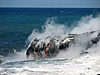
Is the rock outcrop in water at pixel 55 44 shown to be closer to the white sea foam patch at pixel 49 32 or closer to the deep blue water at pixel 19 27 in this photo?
the white sea foam patch at pixel 49 32

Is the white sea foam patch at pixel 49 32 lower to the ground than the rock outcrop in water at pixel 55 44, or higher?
higher

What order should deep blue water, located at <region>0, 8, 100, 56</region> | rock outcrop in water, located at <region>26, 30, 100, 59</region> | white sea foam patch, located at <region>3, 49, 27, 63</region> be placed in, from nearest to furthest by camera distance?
1. rock outcrop in water, located at <region>26, 30, 100, 59</region>
2. white sea foam patch, located at <region>3, 49, 27, 63</region>
3. deep blue water, located at <region>0, 8, 100, 56</region>

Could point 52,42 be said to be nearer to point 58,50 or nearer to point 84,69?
point 58,50

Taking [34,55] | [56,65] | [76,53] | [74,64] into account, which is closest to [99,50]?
[76,53]

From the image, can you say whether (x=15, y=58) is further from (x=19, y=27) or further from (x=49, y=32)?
(x=19, y=27)

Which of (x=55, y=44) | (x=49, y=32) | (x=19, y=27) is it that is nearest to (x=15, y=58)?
(x=49, y=32)

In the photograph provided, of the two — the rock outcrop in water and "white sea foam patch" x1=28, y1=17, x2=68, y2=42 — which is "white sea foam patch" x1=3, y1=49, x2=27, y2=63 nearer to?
the rock outcrop in water

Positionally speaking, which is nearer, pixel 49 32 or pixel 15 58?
pixel 15 58

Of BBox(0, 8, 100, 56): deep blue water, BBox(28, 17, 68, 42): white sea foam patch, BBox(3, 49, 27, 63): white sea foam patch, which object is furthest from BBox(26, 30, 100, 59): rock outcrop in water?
BBox(0, 8, 100, 56): deep blue water

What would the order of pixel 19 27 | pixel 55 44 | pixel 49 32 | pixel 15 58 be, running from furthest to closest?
pixel 19 27, pixel 49 32, pixel 15 58, pixel 55 44

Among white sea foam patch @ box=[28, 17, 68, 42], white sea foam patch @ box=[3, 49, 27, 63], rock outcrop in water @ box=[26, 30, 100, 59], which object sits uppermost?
white sea foam patch @ box=[28, 17, 68, 42]

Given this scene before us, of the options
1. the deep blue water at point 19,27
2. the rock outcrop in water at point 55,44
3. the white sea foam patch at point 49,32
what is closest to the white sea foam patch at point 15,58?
the deep blue water at point 19,27

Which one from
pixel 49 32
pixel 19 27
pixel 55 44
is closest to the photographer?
pixel 55 44

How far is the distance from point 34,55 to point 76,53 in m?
2.69
